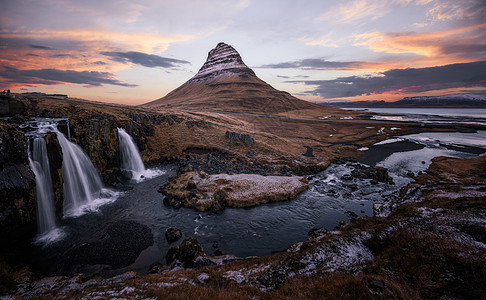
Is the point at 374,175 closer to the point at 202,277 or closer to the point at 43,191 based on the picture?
the point at 202,277

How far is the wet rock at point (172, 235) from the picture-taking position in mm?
21188

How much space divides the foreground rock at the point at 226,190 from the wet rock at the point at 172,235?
5732 mm

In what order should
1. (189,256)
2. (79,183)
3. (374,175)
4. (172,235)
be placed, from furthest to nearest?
(374,175) → (79,183) → (172,235) → (189,256)

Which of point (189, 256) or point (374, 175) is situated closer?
point (189, 256)

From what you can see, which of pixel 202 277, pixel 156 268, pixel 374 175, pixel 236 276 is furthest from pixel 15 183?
pixel 374 175

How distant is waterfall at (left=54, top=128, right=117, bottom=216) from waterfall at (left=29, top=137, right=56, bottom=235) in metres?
2.58

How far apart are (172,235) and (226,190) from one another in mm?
12276

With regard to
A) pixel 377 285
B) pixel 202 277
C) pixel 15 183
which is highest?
pixel 15 183

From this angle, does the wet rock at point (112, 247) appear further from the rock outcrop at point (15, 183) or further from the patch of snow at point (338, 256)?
the patch of snow at point (338, 256)

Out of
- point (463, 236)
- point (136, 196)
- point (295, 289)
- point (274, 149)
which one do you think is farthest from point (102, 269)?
point (274, 149)

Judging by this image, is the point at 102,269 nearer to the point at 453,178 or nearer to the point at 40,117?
the point at 40,117

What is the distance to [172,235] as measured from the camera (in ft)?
70.1

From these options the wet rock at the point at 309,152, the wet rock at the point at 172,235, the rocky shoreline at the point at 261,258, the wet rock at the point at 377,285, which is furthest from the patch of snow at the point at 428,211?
the wet rock at the point at 309,152

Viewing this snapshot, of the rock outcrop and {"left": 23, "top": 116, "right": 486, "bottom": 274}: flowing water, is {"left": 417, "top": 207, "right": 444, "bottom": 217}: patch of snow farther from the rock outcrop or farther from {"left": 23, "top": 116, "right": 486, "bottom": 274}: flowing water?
the rock outcrop
